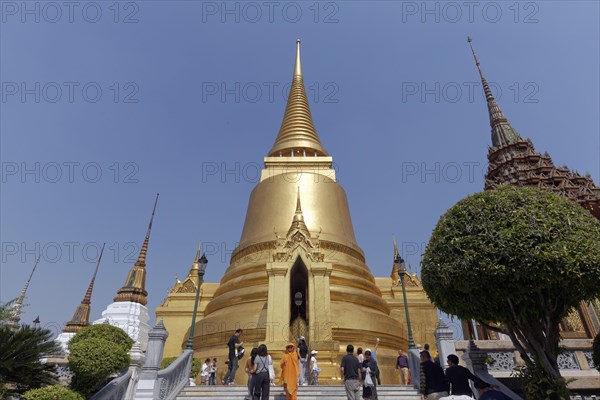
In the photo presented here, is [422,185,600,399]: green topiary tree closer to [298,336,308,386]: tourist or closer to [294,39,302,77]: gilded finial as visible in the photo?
[298,336,308,386]: tourist

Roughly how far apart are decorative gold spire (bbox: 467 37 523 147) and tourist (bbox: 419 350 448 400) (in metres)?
26.4

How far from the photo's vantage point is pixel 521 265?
266 inches

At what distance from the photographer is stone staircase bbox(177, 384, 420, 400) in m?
8.84

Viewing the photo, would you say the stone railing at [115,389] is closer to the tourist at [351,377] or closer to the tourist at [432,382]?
the tourist at [351,377]

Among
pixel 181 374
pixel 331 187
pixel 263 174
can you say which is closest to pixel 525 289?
pixel 181 374

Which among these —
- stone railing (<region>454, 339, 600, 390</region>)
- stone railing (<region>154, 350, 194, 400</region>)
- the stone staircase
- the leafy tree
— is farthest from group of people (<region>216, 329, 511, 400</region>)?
the leafy tree

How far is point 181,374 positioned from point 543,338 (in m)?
8.27

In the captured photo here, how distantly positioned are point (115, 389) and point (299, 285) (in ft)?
29.8

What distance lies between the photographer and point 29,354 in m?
7.95

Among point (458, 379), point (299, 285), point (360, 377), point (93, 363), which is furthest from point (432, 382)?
point (299, 285)

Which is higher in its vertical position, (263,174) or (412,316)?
(263,174)

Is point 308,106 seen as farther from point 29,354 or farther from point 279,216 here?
point 29,354

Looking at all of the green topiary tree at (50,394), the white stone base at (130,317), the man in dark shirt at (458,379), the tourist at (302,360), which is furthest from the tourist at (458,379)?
the white stone base at (130,317)

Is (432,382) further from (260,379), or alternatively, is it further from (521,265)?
(260,379)
